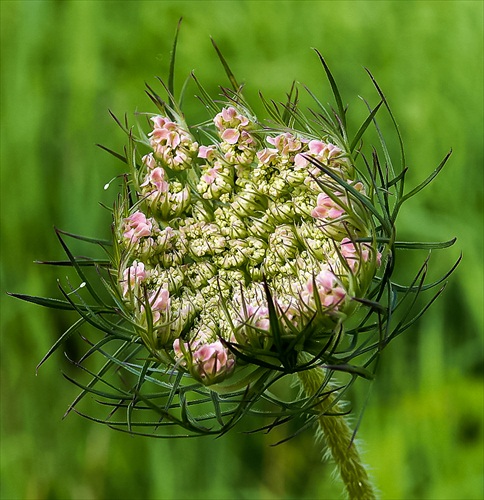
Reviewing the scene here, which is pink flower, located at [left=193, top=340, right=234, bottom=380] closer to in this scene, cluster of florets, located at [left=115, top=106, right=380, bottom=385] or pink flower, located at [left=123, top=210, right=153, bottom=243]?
cluster of florets, located at [left=115, top=106, right=380, bottom=385]

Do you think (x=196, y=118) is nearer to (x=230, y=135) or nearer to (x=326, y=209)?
(x=230, y=135)

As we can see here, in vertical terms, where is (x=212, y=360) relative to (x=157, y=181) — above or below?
below

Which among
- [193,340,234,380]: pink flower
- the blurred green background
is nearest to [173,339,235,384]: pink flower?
[193,340,234,380]: pink flower

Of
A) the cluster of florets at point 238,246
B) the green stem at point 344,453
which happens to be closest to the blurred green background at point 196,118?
the green stem at point 344,453

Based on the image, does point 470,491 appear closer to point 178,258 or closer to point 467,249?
point 467,249

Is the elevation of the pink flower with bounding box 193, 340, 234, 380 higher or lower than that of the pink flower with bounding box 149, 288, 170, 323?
lower

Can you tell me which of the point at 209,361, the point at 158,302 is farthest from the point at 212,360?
the point at 158,302

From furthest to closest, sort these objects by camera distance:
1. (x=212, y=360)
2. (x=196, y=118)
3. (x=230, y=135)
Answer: (x=196, y=118) → (x=230, y=135) → (x=212, y=360)
